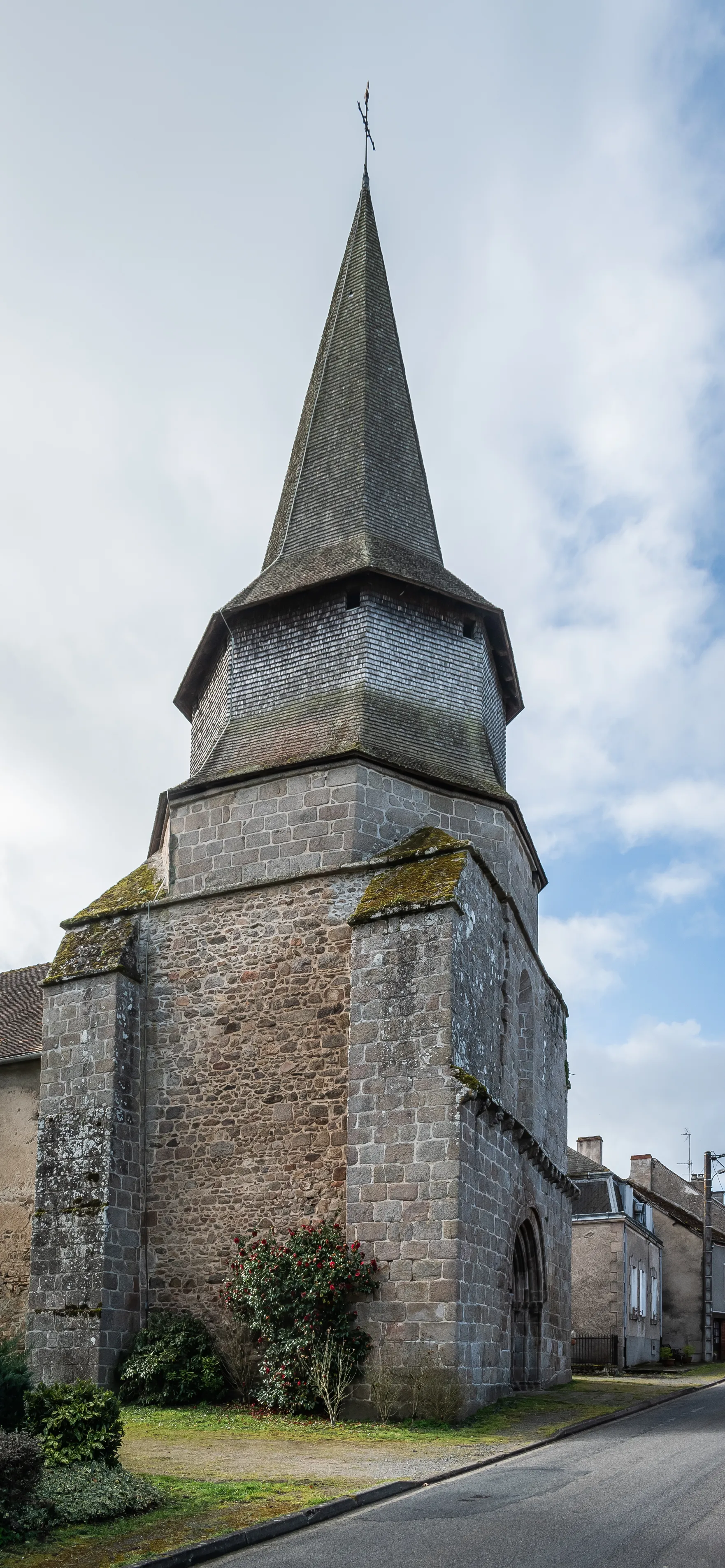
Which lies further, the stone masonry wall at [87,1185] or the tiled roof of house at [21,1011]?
the tiled roof of house at [21,1011]

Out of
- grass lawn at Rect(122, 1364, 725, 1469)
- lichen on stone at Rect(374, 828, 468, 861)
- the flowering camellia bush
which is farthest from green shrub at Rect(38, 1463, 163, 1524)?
lichen on stone at Rect(374, 828, 468, 861)

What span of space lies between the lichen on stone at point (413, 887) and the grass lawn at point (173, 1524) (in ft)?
18.9

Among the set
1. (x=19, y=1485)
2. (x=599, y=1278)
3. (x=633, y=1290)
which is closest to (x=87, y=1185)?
(x=19, y=1485)

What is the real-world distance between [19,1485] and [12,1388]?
0.70 metres

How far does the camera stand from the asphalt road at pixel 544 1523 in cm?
566

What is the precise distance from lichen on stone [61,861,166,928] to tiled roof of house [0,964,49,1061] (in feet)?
4.05

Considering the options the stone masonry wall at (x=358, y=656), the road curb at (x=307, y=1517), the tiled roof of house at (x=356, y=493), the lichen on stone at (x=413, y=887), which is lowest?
the road curb at (x=307, y=1517)

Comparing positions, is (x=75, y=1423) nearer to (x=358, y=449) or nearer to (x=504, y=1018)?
(x=504, y=1018)

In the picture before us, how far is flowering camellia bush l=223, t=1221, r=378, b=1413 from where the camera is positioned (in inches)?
446

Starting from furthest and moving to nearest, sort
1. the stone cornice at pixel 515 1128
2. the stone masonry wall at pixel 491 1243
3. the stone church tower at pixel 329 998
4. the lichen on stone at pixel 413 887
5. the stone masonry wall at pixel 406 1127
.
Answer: the lichen on stone at pixel 413 887 → the stone church tower at pixel 329 998 → the stone cornice at pixel 515 1128 → the stone masonry wall at pixel 491 1243 → the stone masonry wall at pixel 406 1127

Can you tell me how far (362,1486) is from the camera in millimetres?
7461

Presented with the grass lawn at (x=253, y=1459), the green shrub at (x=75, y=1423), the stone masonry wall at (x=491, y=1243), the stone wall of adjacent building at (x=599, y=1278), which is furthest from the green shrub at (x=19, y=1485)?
the stone wall of adjacent building at (x=599, y=1278)

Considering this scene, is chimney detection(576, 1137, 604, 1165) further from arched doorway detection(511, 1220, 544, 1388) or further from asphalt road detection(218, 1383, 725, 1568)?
asphalt road detection(218, 1383, 725, 1568)

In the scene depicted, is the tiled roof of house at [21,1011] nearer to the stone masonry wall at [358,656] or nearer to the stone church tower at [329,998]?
the stone church tower at [329,998]
